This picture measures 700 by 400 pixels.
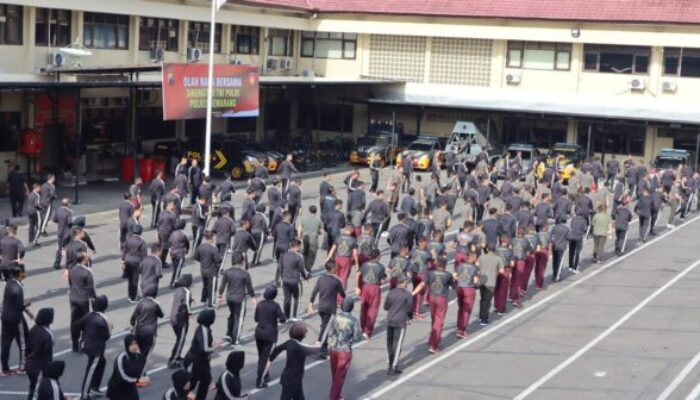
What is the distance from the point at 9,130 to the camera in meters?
33.7

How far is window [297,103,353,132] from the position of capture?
50.2 metres

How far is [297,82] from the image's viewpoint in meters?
39.8

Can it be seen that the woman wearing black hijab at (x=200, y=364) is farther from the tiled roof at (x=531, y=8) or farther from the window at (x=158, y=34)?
the tiled roof at (x=531, y=8)

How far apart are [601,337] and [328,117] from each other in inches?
1307

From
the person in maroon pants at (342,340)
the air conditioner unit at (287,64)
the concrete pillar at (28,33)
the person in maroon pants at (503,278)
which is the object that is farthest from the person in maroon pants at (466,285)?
the air conditioner unit at (287,64)

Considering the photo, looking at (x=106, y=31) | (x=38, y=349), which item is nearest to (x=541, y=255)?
(x=38, y=349)

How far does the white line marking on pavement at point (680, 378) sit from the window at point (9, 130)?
22936mm

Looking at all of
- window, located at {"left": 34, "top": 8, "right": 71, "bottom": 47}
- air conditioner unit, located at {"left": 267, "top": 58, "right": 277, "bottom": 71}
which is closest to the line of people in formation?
window, located at {"left": 34, "top": 8, "right": 71, "bottom": 47}

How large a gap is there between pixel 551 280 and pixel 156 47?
20951mm

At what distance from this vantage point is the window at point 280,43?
1884 inches

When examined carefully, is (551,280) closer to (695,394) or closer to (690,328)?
(690,328)

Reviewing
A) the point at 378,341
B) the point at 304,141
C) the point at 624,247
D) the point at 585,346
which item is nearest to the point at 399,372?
the point at 378,341

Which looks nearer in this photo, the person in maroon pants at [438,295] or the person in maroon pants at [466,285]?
the person in maroon pants at [438,295]

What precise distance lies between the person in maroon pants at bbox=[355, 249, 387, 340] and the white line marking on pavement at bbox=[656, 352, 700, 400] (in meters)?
4.49
